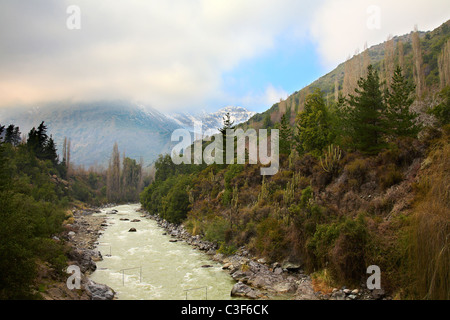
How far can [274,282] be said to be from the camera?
43.2 ft

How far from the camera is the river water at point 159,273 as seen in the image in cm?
1255

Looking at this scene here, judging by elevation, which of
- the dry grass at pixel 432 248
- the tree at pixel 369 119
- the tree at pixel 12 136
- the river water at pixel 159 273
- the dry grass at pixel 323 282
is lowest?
the river water at pixel 159 273

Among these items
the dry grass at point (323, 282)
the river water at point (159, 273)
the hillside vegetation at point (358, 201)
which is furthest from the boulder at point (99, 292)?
the dry grass at point (323, 282)

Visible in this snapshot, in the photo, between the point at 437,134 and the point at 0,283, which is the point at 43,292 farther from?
the point at 437,134

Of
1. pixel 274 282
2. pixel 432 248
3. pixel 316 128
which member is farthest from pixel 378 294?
pixel 316 128

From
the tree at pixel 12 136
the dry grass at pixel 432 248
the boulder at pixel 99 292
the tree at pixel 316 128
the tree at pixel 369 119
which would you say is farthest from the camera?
the tree at pixel 12 136

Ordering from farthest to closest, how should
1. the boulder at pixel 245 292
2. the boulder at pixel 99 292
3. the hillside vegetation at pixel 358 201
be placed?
the boulder at pixel 245 292 < the boulder at pixel 99 292 < the hillside vegetation at pixel 358 201

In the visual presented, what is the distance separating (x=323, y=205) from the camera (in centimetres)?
1619

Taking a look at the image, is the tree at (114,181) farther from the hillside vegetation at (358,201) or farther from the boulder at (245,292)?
the boulder at (245,292)

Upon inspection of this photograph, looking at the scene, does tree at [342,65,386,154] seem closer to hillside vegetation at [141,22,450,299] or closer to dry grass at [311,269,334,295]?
hillside vegetation at [141,22,450,299]

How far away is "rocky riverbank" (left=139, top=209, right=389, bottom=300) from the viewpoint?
34.7ft

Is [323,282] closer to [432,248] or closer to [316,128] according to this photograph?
[432,248]

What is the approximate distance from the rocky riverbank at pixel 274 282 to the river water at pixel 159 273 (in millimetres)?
743
